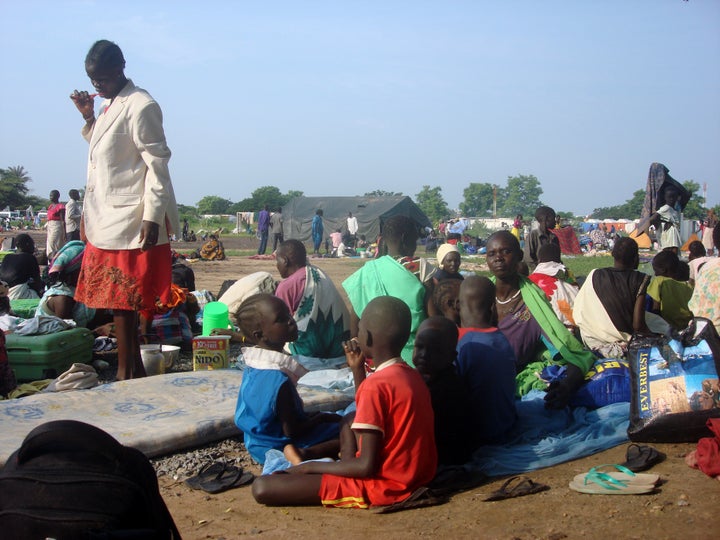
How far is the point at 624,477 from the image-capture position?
3.40 m

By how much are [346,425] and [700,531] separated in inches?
57.3

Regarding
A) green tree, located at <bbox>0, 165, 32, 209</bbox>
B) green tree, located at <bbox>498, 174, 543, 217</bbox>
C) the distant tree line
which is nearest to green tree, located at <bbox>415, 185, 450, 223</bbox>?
the distant tree line

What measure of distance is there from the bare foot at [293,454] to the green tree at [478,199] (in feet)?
309

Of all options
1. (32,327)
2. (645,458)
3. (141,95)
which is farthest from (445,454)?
(32,327)

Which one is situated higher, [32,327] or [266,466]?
[32,327]

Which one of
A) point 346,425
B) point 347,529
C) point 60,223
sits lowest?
point 347,529

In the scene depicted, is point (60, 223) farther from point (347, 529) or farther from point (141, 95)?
point (347, 529)

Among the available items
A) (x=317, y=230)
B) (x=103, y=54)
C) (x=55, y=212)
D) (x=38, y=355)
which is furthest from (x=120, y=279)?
(x=317, y=230)

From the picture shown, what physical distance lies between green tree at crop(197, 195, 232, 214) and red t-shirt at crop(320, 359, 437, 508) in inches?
2789

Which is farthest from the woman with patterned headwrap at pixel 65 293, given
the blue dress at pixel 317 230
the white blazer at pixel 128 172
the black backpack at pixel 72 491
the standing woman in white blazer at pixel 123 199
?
the blue dress at pixel 317 230

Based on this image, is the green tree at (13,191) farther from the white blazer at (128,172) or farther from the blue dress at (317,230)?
the white blazer at (128,172)

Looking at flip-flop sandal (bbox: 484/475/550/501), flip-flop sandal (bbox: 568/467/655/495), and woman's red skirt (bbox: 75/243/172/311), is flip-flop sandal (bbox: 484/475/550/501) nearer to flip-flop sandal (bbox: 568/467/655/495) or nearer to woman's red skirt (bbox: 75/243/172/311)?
flip-flop sandal (bbox: 568/467/655/495)

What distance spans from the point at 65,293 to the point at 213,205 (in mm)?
68827

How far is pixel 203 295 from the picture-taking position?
8094 mm
